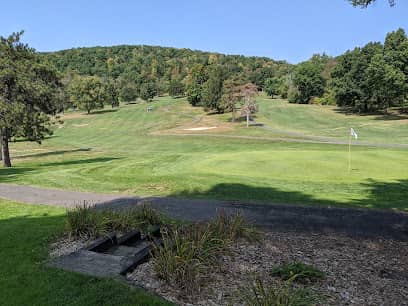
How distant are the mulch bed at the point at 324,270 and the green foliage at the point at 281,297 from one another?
7.5 inches

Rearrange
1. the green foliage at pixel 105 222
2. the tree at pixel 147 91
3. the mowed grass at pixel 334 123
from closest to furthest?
the green foliage at pixel 105 222 < the mowed grass at pixel 334 123 < the tree at pixel 147 91

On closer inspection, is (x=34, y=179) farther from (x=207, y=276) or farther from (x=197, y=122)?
(x=197, y=122)

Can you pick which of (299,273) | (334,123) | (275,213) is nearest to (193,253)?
(299,273)

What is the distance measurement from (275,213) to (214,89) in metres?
67.8

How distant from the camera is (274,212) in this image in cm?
1103

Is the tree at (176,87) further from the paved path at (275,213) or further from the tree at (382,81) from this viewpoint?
the paved path at (275,213)

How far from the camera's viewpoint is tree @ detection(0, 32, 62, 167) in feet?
82.1

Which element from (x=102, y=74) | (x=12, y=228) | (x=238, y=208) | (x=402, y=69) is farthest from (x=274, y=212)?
(x=102, y=74)

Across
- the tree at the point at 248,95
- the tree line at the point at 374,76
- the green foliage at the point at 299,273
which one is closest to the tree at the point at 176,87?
the tree line at the point at 374,76

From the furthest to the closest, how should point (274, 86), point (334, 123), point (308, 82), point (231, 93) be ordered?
point (274, 86) < point (308, 82) < point (231, 93) < point (334, 123)

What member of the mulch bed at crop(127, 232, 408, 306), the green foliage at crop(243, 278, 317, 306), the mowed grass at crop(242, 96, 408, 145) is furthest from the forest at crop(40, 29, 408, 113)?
the green foliage at crop(243, 278, 317, 306)

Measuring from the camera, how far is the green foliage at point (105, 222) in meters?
8.29

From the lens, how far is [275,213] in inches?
430

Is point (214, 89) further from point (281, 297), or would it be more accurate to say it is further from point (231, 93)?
point (281, 297)
